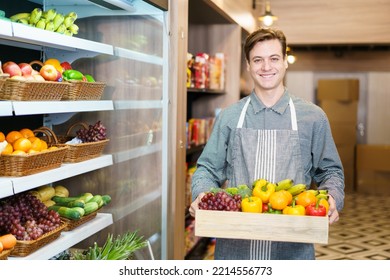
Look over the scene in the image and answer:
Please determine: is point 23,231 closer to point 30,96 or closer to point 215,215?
point 30,96

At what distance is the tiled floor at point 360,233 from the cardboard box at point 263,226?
3325 millimetres

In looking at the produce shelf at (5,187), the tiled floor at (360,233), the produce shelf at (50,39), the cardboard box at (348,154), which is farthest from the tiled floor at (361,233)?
the produce shelf at (5,187)

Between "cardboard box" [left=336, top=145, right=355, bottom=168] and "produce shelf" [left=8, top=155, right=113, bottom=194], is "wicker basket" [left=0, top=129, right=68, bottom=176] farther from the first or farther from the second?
"cardboard box" [left=336, top=145, right=355, bottom=168]

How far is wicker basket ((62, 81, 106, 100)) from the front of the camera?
9.12 ft

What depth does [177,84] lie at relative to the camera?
360 cm

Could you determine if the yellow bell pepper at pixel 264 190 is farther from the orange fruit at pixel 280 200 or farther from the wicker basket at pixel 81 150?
the wicker basket at pixel 81 150

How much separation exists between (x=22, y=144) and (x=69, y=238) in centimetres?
53

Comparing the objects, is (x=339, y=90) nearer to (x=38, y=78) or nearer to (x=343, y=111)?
(x=343, y=111)

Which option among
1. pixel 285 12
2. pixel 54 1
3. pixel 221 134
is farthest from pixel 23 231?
pixel 285 12

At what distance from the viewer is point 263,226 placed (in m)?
1.93

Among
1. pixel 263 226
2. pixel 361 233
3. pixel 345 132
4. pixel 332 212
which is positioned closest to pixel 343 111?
pixel 345 132

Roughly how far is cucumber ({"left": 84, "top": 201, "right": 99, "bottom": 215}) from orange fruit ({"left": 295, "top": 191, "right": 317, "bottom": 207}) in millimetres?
1256

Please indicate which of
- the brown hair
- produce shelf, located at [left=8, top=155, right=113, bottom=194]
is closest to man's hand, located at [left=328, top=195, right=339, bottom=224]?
the brown hair

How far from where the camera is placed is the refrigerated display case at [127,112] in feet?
10.9
